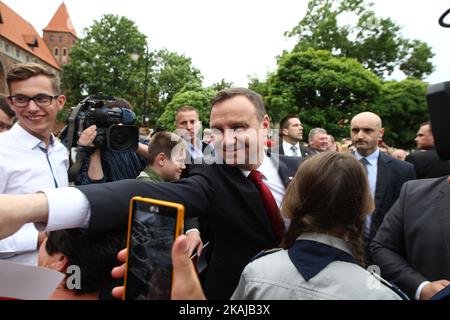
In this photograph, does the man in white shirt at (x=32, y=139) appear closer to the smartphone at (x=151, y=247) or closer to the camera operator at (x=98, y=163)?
the camera operator at (x=98, y=163)

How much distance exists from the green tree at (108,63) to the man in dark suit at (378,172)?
Answer: 37.2 m

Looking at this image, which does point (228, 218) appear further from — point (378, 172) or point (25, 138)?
point (378, 172)

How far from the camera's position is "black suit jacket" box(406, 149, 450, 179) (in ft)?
18.4

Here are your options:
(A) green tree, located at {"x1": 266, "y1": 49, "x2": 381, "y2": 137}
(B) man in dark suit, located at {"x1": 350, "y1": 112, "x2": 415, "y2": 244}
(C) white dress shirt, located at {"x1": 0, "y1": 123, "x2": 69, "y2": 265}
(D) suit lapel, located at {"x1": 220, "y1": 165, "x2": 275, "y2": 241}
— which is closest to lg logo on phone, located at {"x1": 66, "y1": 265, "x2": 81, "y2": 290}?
(D) suit lapel, located at {"x1": 220, "y1": 165, "x2": 275, "y2": 241}

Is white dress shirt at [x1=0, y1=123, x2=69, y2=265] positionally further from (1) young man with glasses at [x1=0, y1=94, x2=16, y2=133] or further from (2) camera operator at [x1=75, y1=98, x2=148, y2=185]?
(1) young man with glasses at [x1=0, y1=94, x2=16, y2=133]

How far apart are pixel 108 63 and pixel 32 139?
4143cm

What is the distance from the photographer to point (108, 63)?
4169cm

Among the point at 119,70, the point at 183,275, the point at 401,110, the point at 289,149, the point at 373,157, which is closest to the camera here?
the point at 183,275

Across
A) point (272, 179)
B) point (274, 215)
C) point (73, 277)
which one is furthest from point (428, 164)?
point (73, 277)

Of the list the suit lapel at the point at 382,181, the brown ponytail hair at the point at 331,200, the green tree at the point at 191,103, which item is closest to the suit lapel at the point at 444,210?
the brown ponytail hair at the point at 331,200

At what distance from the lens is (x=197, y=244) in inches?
83.9

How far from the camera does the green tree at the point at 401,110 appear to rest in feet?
99.2

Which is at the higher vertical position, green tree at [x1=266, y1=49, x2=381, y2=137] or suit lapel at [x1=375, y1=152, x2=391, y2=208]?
green tree at [x1=266, y1=49, x2=381, y2=137]

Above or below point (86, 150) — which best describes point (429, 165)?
below
